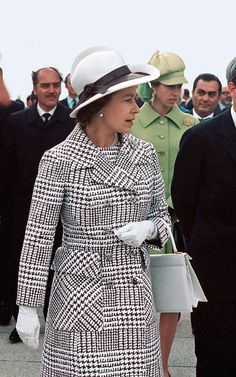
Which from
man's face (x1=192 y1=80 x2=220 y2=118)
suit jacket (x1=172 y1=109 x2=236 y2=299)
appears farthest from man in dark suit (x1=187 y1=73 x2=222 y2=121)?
suit jacket (x1=172 y1=109 x2=236 y2=299)

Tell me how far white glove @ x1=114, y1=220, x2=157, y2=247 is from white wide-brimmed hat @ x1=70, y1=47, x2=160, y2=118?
0.49m

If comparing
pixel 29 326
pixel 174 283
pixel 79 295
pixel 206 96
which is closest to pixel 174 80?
pixel 206 96

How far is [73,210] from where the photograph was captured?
12.0 feet

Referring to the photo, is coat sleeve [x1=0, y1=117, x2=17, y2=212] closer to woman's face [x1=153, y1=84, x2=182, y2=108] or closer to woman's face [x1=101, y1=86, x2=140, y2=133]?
woman's face [x1=153, y1=84, x2=182, y2=108]

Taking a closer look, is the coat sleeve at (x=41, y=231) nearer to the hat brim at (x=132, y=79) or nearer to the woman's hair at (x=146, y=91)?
the hat brim at (x=132, y=79)

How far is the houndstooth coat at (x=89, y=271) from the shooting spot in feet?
11.9

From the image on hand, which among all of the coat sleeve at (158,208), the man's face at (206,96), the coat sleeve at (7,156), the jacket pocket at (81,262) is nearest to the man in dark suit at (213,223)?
the coat sleeve at (158,208)

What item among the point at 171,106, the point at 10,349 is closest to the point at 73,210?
the point at 171,106

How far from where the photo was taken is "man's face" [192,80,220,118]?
7.29m

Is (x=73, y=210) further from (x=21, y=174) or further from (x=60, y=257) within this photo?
(x=21, y=174)

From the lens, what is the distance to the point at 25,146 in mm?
6285

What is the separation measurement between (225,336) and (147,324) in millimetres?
999

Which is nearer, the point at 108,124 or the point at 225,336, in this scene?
the point at 108,124

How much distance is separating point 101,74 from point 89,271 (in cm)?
75
